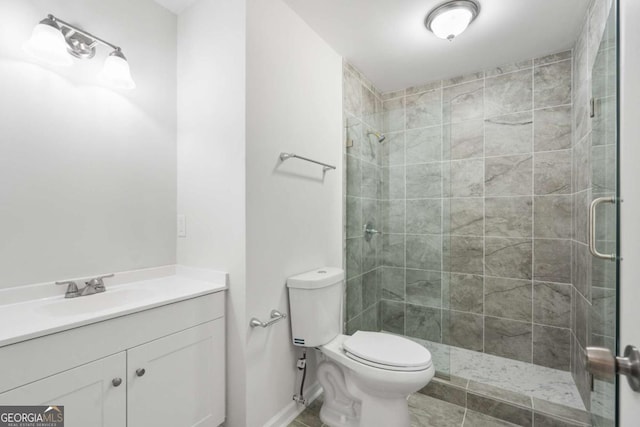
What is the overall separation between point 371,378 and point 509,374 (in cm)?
127

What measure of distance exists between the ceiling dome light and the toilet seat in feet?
5.99

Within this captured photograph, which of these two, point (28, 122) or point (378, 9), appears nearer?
point (28, 122)

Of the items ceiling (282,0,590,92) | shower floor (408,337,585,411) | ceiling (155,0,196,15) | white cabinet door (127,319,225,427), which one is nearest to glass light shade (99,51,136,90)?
ceiling (155,0,196,15)

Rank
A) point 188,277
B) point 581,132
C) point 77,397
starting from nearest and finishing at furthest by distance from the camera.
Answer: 1. point 77,397
2. point 188,277
3. point 581,132

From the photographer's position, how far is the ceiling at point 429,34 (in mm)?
1657

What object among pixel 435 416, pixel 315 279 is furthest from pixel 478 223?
pixel 315 279

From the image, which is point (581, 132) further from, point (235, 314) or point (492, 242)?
point (235, 314)

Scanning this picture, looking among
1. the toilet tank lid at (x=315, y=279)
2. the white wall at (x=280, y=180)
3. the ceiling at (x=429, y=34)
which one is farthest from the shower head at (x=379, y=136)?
the toilet tank lid at (x=315, y=279)

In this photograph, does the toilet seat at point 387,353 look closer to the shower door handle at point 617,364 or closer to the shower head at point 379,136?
the shower door handle at point 617,364

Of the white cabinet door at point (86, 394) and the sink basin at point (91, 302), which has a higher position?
the sink basin at point (91, 302)

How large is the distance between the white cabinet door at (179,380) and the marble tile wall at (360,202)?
102 cm

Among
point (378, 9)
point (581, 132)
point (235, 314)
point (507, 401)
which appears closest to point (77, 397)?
point (235, 314)

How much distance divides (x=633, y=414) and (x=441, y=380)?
160 cm

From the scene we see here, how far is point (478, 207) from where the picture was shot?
2369 millimetres
